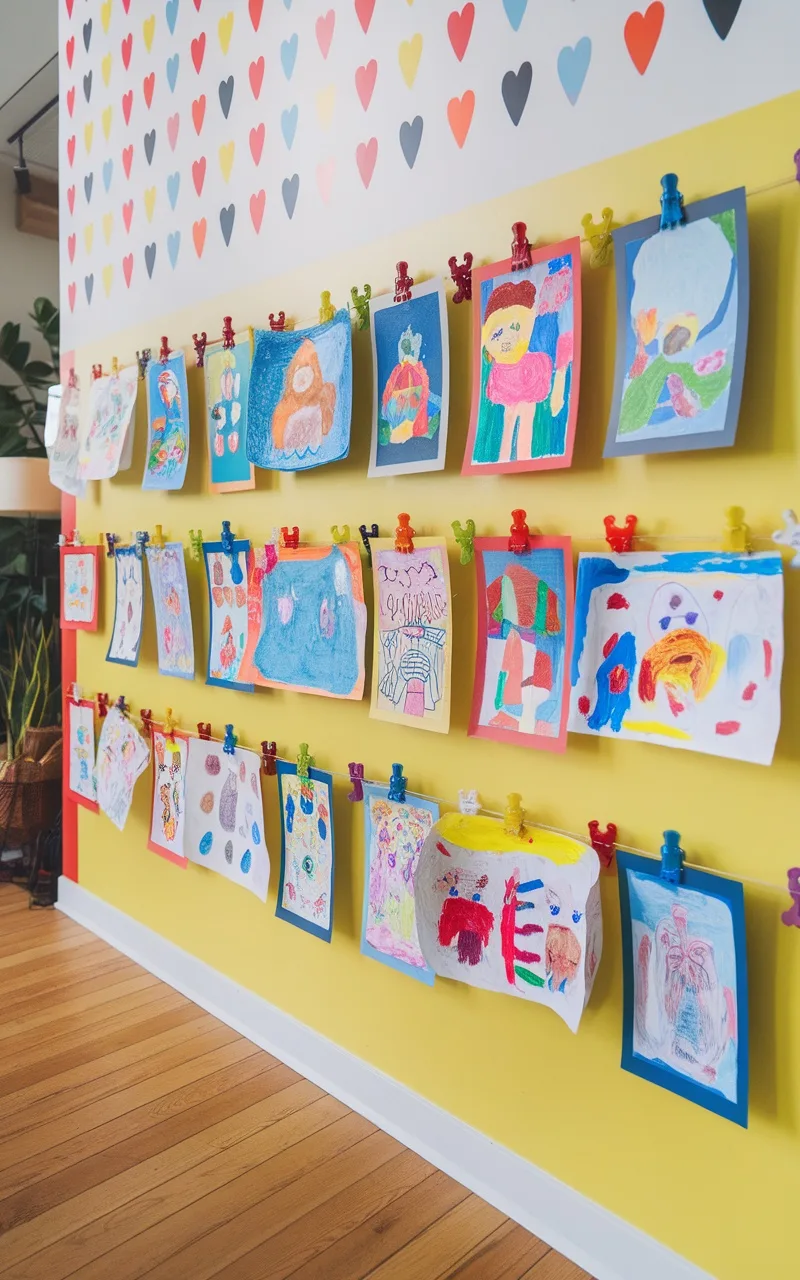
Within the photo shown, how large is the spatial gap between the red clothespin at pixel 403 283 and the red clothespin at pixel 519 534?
0.45m

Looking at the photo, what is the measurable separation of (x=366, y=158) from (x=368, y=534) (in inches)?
26.5

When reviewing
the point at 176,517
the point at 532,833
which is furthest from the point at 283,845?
the point at 176,517

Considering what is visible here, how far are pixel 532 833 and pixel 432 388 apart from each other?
721 mm

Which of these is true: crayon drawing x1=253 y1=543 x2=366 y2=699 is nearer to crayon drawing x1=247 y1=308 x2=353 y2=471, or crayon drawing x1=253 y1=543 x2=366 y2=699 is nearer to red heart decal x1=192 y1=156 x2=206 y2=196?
crayon drawing x1=247 y1=308 x2=353 y2=471

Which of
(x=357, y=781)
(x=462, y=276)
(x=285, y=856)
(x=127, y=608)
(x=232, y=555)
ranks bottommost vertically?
(x=285, y=856)

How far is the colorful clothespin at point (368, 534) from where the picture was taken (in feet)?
5.37

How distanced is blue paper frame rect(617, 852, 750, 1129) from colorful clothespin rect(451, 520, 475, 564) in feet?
1.66

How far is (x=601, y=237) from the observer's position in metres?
1.27

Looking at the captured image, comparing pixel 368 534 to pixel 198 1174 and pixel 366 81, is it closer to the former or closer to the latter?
pixel 366 81

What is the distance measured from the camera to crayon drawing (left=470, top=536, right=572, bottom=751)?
1.34 m

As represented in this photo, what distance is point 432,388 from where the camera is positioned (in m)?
1.51

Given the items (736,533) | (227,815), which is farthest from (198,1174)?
(736,533)

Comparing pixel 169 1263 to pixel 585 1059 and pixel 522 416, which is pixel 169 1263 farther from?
pixel 522 416

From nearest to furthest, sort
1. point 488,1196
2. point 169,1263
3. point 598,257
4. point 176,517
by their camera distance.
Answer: point 598,257 → point 169,1263 → point 488,1196 → point 176,517
